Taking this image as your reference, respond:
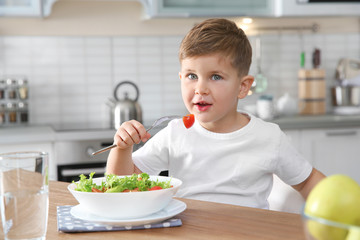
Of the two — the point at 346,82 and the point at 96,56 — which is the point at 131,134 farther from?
the point at 346,82

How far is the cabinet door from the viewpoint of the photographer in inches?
118

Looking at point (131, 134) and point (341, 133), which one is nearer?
point (131, 134)

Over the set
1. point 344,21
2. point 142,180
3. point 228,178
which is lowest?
point 228,178

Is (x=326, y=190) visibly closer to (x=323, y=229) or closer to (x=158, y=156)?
(x=323, y=229)

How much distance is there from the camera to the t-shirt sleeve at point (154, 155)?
1.56 m

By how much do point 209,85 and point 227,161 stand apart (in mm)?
234

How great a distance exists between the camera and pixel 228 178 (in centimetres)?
149

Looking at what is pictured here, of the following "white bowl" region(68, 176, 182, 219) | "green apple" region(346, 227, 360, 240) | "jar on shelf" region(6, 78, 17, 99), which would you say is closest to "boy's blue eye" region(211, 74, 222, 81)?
"white bowl" region(68, 176, 182, 219)

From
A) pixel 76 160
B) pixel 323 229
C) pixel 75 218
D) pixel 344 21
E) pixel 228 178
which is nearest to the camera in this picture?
pixel 323 229

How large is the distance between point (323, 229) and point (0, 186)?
0.54 m

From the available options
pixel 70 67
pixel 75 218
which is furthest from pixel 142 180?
pixel 70 67

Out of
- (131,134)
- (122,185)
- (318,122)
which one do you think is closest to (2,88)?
(318,122)

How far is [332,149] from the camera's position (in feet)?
10.00

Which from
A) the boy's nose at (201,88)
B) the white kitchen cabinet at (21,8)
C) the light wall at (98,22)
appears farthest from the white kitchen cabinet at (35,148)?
the boy's nose at (201,88)
